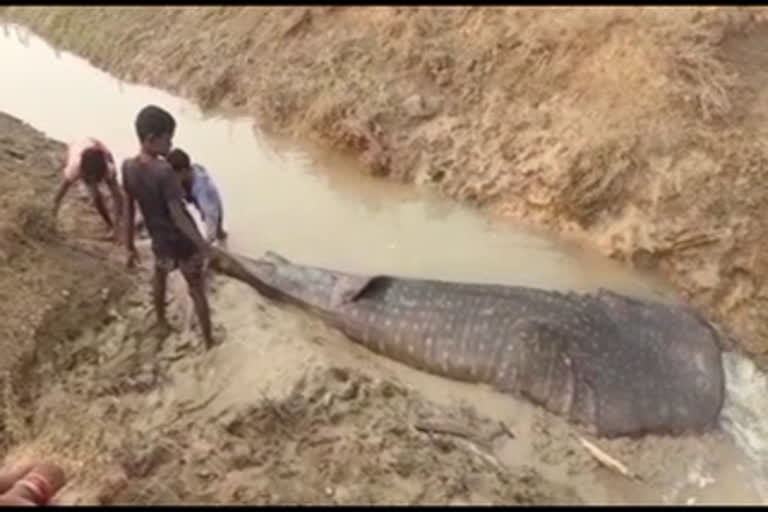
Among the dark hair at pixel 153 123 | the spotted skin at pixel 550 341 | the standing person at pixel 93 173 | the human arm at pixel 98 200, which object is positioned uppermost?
the dark hair at pixel 153 123

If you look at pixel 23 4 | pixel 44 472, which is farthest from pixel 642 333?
pixel 23 4

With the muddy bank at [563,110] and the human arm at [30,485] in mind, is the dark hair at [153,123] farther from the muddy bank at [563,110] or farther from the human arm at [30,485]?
the muddy bank at [563,110]

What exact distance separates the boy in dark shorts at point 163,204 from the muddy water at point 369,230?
682 millimetres

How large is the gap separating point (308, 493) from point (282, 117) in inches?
247

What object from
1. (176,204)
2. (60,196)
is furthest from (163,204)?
(60,196)

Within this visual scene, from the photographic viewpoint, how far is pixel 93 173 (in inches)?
341

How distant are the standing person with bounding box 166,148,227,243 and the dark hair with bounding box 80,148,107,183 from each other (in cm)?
55

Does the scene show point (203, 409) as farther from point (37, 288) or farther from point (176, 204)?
point (37, 288)

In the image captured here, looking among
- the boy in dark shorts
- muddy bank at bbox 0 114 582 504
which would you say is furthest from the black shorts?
muddy bank at bbox 0 114 582 504

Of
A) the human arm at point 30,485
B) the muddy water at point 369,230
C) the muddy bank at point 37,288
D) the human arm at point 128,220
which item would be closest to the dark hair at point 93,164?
the human arm at point 128,220

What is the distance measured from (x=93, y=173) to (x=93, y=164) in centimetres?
7

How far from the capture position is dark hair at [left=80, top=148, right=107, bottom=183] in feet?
28.1

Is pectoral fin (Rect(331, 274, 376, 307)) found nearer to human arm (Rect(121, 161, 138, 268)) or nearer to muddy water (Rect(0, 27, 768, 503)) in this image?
muddy water (Rect(0, 27, 768, 503))

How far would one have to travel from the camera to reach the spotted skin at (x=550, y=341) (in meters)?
7.61
